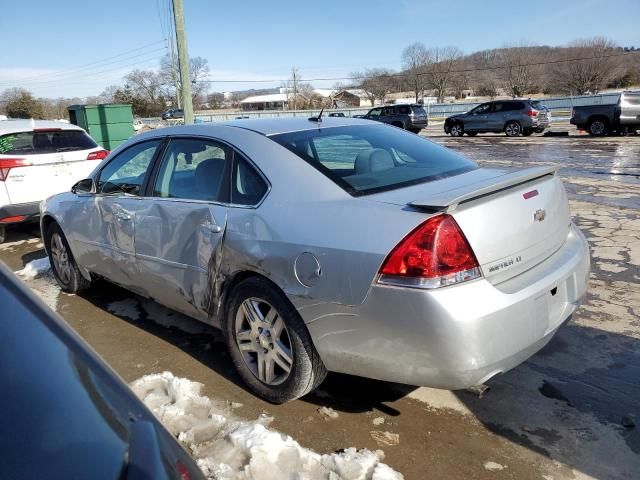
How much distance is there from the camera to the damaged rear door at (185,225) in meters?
3.19

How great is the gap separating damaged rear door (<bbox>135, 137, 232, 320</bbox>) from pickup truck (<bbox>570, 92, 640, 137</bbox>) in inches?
760

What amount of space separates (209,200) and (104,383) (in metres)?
2.05

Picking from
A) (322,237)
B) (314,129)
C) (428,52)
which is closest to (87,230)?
(314,129)

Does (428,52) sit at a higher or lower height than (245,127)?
higher

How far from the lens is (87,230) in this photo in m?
4.43

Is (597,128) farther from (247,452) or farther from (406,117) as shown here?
(247,452)

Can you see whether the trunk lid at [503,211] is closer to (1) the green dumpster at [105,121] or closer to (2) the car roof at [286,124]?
(2) the car roof at [286,124]

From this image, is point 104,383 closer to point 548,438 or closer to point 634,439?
point 548,438

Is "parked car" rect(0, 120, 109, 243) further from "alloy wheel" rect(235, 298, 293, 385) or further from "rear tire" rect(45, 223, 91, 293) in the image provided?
"alloy wheel" rect(235, 298, 293, 385)

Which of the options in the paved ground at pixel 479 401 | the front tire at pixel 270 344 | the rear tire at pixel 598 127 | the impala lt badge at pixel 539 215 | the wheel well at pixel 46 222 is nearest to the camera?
the paved ground at pixel 479 401

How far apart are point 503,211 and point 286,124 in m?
1.66

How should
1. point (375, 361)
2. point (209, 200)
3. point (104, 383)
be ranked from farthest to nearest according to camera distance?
point (209, 200) → point (375, 361) → point (104, 383)

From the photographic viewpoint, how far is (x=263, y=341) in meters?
2.98

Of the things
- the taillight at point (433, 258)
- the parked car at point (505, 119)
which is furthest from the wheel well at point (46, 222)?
the parked car at point (505, 119)
